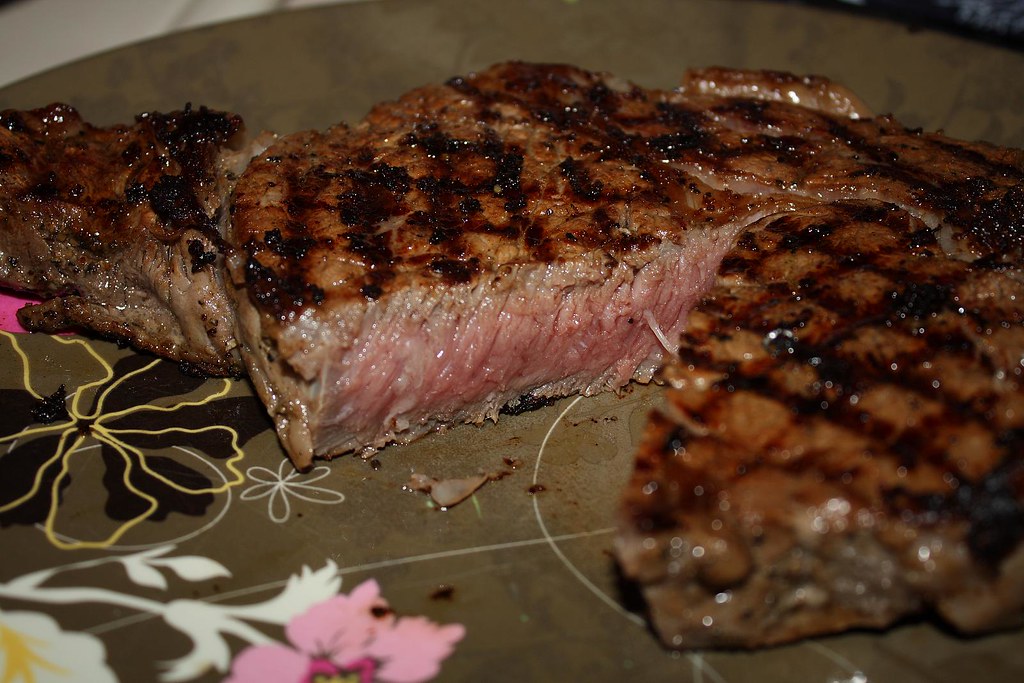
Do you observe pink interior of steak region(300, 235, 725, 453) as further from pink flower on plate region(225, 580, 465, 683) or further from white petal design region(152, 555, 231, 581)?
pink flower on plate region(225, 580, 465, 683)

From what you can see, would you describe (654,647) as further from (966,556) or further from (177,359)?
(177,359)

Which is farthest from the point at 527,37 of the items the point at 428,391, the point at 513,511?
the point at 513,511

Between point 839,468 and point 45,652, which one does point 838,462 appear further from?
point 45,652

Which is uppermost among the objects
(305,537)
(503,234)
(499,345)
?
(503,234)

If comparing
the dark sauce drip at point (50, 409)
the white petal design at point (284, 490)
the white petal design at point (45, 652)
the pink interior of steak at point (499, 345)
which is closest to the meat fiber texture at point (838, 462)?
the pink interior of steak at point (499, 345)

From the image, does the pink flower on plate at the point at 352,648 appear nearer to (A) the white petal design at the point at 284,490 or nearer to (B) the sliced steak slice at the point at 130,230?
(A) the white petal design at the point at 284,490

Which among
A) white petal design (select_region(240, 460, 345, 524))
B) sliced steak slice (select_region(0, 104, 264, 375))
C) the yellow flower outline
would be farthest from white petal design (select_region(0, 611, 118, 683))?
sliced steak slice (select_region(0, 104, 264, 375))

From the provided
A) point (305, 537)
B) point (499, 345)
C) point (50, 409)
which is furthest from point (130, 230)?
point (499, 345)
